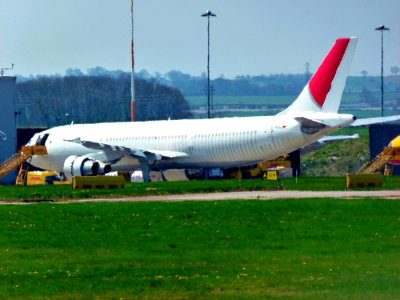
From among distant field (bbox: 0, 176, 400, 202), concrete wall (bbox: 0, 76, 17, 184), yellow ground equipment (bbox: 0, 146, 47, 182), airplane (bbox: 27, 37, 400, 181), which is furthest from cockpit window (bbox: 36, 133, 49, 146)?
distant field (bbox: 0, 176, 400, 202)

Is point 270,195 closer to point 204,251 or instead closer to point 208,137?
point 204,251

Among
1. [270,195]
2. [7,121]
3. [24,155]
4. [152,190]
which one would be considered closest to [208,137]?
[24,155]

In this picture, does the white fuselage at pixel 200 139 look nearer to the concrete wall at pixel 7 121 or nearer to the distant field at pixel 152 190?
the distant field at pixel 152 190

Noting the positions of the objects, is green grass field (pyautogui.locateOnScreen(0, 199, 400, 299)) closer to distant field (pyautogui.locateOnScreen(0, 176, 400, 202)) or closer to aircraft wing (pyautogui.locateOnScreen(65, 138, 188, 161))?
distant field (pyautogui.locateOnScreen(0, 176, 400, 202))

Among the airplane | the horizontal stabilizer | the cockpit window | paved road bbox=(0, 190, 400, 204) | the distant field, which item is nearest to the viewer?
paved road bbox=(0, 190, 400, 204)

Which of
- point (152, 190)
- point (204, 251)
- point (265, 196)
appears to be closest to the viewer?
point (204, 251)

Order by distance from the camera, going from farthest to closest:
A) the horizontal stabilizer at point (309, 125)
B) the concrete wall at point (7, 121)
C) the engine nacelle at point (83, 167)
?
the concrete wall at point (7, 121), the engine nacelle at point (83, 167), the horizontal stabilizer at point (309, 125)

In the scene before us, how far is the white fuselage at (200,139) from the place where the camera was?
73625 millimetres

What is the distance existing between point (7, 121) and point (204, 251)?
7488cm

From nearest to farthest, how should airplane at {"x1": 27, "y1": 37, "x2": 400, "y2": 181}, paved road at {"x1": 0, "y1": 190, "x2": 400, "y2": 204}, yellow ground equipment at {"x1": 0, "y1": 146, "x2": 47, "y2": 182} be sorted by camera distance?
paved road at {"x1": 0, "y1": 190, "x2": 400, "y2": 204}
airplane at {"x1": 27, "y1": 37, "x2": 400, "y2": 181}
yellow ground equipment at {"x1": 0, "y1": 146, "x2": 47, "y2": 182}

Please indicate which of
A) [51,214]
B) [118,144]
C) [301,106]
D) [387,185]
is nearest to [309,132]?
[301,106]

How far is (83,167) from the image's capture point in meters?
79.0

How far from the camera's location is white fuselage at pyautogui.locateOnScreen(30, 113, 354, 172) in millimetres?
73625

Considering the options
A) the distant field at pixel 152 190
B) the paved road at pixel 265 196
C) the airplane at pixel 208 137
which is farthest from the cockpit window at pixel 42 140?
the paved road at pixel 265 196
